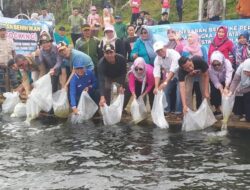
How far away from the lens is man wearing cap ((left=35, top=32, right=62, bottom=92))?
35.9ft

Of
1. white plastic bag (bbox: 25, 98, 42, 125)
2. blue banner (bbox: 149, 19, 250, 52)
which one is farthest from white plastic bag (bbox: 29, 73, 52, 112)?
blue banner (bbox: 149, 19, 250, 52)

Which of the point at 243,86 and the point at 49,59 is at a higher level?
the point at 49,59

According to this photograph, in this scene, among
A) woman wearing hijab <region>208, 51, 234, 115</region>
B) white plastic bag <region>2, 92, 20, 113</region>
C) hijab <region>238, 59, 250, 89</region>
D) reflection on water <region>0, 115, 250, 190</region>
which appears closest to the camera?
reflection on water <region>0, 115, 250, 190</region>

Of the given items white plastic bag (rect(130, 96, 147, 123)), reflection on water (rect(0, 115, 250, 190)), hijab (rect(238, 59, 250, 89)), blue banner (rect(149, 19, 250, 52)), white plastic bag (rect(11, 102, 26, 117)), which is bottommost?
reflection on water (rect(0, 115, 250, 190))

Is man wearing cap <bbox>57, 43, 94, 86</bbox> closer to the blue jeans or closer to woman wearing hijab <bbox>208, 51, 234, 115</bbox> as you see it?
the blue jeans

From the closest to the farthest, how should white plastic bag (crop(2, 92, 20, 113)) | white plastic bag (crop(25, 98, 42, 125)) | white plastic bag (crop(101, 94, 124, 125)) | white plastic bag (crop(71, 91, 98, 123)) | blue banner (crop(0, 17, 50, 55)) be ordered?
white plastic bag (crop(101, 94, 124, 125)), white plastic bag (crop(71, 91, 98, 123)), white plastic bag (crop(25, 98, 42, 125)), white plastic bag (crop(2, 92, 20, 113)), blue banner (crop(0, 17, 50, 55))

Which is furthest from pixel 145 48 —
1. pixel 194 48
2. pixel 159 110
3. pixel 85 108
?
pixel 85 108

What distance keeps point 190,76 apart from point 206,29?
270cm

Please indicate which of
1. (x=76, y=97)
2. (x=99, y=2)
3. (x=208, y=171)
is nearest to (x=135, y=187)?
(x=208, y=171)

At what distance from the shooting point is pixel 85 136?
9484mm

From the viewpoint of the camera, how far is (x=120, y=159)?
7.84 m

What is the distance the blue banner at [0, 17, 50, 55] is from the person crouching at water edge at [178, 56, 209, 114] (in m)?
7.26

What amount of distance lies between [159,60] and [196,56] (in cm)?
80

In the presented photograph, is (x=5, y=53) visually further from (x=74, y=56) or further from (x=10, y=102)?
(x=74, y=56)
